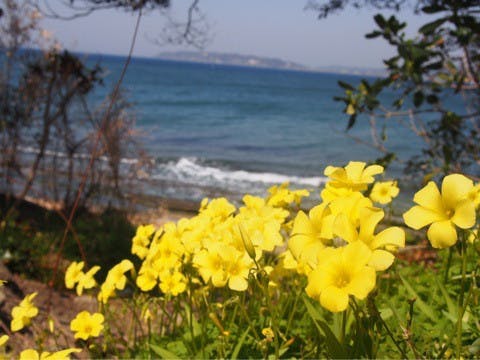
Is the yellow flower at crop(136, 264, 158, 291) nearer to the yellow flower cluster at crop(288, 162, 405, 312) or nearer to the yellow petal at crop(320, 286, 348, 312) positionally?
the yellow flower cluster at crop(288, 162, 405, 312)

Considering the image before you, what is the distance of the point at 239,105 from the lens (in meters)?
40.3

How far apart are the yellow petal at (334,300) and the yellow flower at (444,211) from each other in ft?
0.56

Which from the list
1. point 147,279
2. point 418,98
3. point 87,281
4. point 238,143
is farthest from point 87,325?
point 238,143

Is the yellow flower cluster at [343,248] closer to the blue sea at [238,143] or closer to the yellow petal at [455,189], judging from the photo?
the yellow petal at [455,189]

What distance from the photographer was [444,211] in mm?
921

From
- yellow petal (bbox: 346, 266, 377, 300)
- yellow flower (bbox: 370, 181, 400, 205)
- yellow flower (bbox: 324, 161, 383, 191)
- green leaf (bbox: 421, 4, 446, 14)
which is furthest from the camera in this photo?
green leaf (bbox: 421, 4, 446, 14)

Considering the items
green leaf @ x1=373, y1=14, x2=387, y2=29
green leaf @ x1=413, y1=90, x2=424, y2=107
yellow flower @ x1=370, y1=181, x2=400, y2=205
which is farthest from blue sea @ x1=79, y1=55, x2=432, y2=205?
yellow flower @ x1=370, y1=181, x2=400, y2=205

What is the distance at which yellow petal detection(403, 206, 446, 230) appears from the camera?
34.8 inches

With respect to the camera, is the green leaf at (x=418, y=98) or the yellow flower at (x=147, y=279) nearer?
the yellow flower at (x=147, y=279)

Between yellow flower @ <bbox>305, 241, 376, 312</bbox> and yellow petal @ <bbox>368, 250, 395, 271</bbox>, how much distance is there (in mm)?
15

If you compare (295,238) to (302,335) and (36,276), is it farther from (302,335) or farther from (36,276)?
(36,276)

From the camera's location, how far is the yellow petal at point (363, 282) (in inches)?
31.9

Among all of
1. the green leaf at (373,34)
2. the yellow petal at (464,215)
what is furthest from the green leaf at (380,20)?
the yellow petal at (464,215)

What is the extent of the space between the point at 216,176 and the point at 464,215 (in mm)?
14907
